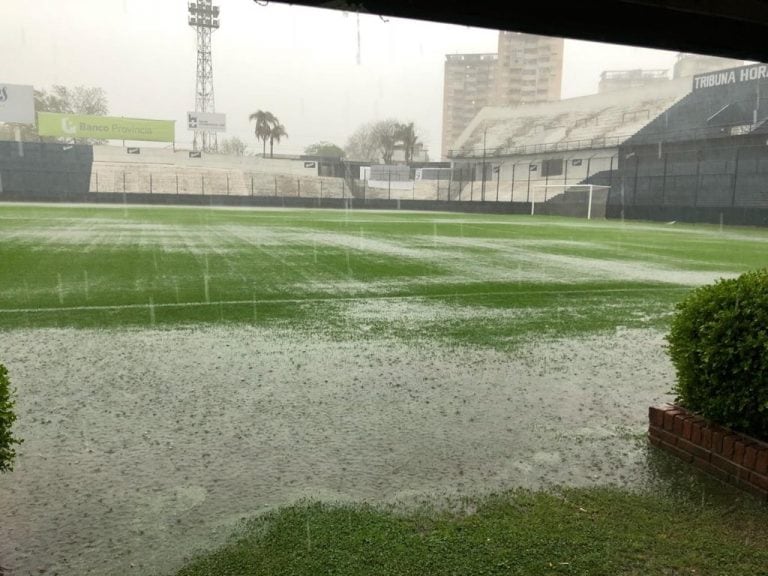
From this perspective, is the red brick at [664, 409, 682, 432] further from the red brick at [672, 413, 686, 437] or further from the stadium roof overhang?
the stadium roof overhang

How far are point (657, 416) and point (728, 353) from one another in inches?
27.0

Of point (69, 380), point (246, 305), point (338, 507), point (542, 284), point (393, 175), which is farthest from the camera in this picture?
point (393, 175)

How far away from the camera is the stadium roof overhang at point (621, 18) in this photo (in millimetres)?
3715

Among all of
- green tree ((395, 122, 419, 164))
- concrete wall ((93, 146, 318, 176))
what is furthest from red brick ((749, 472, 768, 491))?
green tree ((395, 122, 419, 164))

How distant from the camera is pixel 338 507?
2.96m

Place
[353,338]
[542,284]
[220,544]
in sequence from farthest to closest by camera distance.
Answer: [542,284], [353,338], [220,544]

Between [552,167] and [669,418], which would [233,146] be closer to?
[552,167]

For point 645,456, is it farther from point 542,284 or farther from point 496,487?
point 542,284

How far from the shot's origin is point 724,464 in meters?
3.33

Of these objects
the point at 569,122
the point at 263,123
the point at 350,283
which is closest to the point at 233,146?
the point at 263,123

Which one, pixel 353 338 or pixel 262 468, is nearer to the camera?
pixel 262 468

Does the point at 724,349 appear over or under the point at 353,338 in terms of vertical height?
over

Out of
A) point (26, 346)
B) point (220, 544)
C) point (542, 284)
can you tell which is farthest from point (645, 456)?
point (542, 284)

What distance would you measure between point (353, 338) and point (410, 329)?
0.84 m
